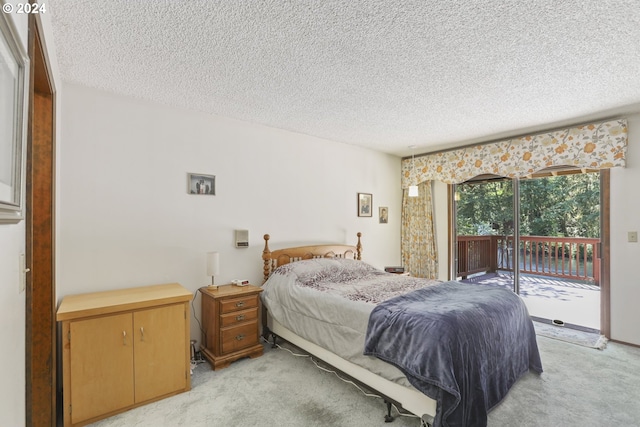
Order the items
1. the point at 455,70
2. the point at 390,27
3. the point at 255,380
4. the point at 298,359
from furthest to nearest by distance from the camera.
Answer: the point at 298,359, the point at 255,380, the point at 455,70, the point at 390,27

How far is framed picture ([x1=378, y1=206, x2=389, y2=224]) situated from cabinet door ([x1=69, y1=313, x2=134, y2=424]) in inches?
150

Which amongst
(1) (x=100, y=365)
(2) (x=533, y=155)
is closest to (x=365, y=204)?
(2) (x=533, y=155)

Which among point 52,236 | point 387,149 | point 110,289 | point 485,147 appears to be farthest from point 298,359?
point 485,147

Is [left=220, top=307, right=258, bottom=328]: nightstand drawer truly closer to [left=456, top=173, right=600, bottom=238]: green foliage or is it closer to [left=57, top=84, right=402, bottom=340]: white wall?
[left=57, top=84, right=402, bottom=340]: white wall

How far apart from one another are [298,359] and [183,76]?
275 centimetres

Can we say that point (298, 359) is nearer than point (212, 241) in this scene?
Yes

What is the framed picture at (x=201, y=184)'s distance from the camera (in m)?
3.26

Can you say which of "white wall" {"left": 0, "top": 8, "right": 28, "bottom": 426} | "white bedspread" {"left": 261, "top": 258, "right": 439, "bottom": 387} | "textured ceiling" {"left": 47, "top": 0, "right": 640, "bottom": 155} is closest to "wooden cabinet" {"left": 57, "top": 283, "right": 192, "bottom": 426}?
"white bedspread" {"left": 261, "top": 258, "right": 439, "bottom": 387}

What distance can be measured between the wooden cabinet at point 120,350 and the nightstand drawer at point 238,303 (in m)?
0.42

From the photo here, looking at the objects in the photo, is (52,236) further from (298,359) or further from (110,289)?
(298,359)

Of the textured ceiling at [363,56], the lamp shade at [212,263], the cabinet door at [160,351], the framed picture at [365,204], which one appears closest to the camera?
the textured ceiling at [363,56]

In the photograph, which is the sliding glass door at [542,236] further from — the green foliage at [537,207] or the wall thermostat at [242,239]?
the wall thermostat at [242,239]

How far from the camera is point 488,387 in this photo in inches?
86.0

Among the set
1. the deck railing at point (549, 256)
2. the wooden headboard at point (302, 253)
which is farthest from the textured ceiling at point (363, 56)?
the deck railing at point (549, 256)
